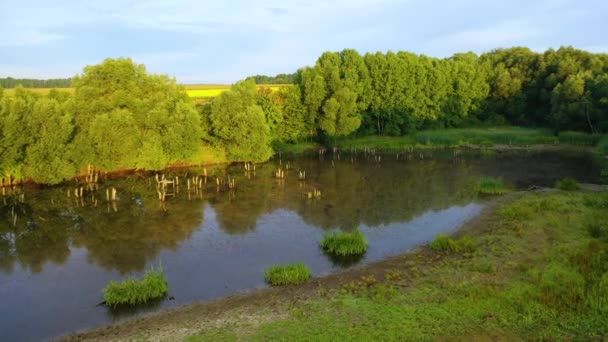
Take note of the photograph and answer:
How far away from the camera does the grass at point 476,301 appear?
1552 cm

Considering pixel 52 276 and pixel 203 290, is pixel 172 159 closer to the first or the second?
pixel 52 276

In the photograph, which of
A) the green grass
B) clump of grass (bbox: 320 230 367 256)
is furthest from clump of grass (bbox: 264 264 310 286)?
the green grass

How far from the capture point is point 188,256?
87.3ft

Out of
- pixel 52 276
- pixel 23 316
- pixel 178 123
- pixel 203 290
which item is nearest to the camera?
pixel 23 316

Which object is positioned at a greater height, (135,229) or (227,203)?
(227,203)

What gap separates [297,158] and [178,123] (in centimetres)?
1955

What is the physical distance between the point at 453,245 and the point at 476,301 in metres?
7.35

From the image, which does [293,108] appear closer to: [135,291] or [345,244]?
[345,244]

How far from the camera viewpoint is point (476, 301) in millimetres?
17547

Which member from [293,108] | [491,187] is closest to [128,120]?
[293,108]

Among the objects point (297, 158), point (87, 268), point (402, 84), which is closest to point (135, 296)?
point (87, 268)

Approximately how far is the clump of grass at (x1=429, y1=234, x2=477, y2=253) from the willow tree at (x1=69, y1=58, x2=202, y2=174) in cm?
3105

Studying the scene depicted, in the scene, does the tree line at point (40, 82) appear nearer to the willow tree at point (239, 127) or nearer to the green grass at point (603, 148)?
the willow tree at point (239, 127)

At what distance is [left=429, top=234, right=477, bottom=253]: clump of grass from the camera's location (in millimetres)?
24469
